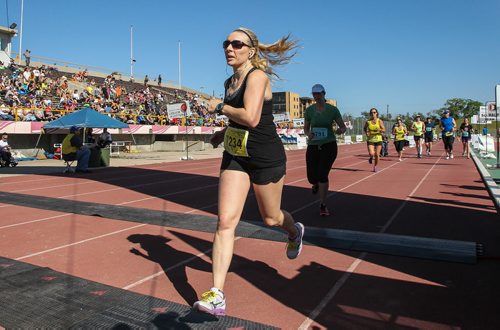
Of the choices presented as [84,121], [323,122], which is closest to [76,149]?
[84,121]

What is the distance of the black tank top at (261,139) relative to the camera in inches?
124

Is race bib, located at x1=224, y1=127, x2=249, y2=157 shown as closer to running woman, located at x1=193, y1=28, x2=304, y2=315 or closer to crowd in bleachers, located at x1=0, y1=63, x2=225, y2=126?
running woman, located at x1=193, y1=28, x2=304, y2=315

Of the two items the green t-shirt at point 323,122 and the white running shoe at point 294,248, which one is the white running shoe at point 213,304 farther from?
the green t-shirt at point 323,122

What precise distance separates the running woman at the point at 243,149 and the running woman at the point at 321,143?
2.97 m

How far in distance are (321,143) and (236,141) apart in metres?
3.47

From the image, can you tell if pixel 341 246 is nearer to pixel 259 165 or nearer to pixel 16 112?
pixel 259 165

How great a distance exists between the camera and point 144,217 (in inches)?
250

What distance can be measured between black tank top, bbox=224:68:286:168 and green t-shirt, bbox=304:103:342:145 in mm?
3262

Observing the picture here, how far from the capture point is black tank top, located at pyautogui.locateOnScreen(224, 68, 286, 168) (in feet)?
10.3

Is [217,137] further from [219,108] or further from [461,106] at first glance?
[461,106]

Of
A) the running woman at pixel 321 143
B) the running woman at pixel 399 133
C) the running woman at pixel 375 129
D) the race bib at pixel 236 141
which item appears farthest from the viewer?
the running woman at pixel 399 133

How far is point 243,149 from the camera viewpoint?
3.12 metres

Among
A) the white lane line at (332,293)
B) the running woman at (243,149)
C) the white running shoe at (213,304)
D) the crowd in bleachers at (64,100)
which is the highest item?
the crowd in bleachers at (64,100)

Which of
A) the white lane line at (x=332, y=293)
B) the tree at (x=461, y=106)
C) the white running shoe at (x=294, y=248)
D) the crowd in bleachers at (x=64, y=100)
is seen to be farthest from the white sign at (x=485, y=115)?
the tree at (x=461, y=106)
